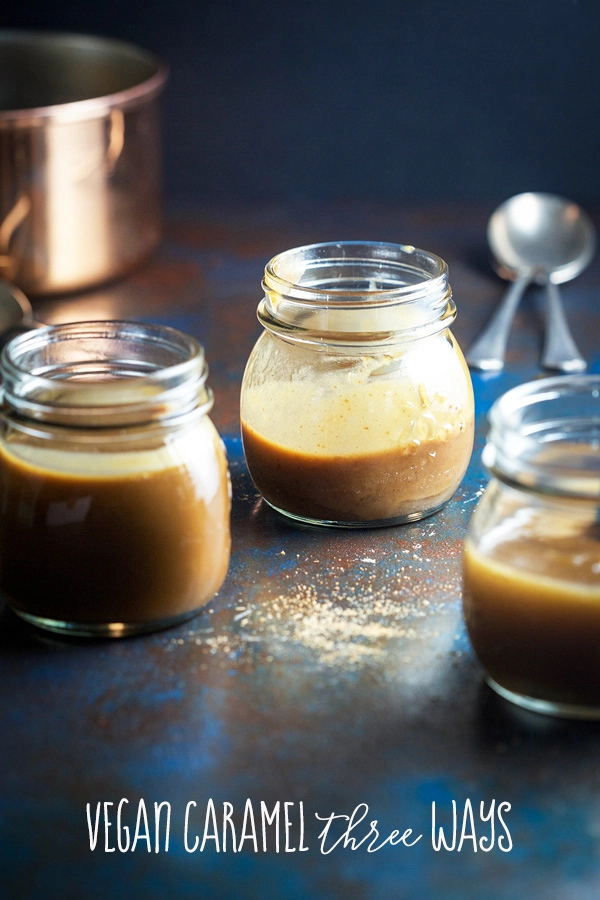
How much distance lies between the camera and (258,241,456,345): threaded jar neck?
854 millimetres

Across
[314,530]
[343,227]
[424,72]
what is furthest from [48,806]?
[424,72]

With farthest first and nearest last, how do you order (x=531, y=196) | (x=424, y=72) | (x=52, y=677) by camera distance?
(x=424, y=72), (x=531, y=196), (x=52, y=677)

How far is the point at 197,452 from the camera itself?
2.43 ft

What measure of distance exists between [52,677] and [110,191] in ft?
2.94

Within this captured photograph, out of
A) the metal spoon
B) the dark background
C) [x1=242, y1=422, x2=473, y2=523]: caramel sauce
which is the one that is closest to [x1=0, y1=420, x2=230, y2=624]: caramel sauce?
[x1=242, y1=422, x2=473, y2=523]: caramel sauce

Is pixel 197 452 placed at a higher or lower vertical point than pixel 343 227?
higher

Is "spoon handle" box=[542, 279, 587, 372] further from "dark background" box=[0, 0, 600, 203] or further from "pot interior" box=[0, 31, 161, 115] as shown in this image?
"pot interior" box=[0, 31, 161, 115]

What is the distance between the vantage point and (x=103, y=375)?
818 millimetres

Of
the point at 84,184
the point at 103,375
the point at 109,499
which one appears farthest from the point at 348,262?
the point at 84,184

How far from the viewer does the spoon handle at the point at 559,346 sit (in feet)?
4.33

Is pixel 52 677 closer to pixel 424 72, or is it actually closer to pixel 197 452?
pixel 197 452

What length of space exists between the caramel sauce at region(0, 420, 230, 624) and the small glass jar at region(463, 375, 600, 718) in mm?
183

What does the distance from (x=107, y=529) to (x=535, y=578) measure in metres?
0.27

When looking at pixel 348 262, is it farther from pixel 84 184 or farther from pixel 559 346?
pixel 84 184
